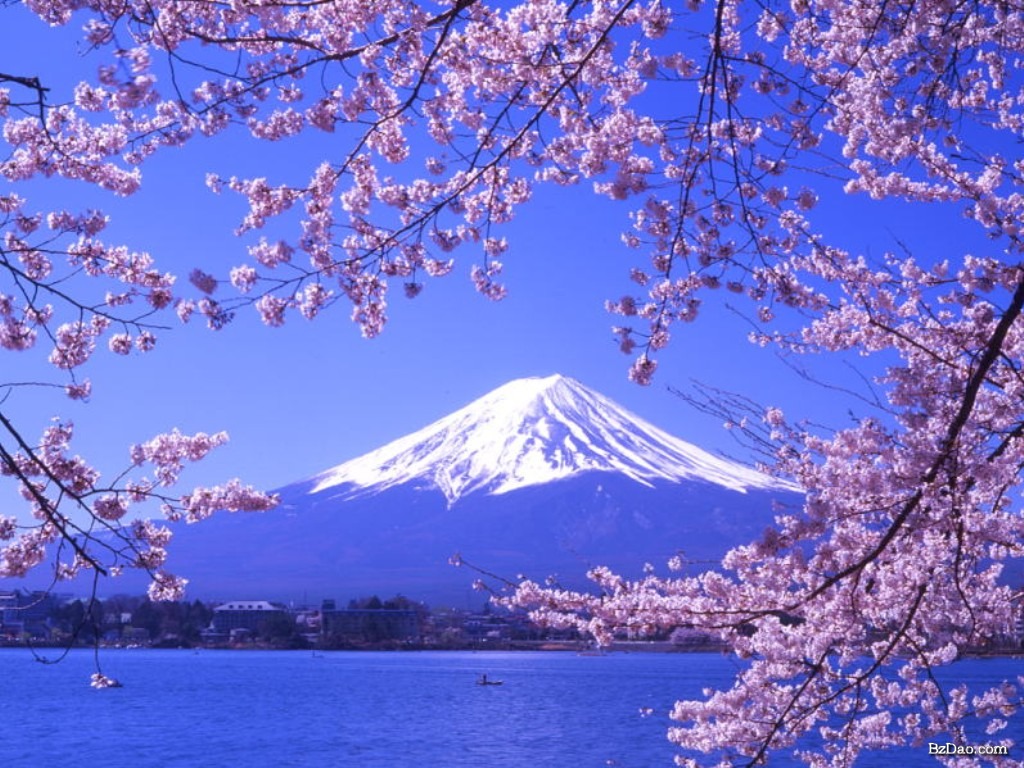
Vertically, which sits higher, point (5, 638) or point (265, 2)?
point (265, 2)

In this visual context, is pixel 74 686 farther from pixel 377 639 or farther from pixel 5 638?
pixel 5 638

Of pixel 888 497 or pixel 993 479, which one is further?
pixel 888 497

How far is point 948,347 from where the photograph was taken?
370 cm

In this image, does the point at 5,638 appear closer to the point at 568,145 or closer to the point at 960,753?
the point at 568,145

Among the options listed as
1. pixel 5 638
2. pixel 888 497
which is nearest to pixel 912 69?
pixel 888 497

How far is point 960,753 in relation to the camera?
4449 mm

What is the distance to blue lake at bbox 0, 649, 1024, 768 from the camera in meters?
24.0

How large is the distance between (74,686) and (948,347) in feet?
190

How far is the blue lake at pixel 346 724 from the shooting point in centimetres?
2398

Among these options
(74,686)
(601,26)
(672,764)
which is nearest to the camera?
(601,26)

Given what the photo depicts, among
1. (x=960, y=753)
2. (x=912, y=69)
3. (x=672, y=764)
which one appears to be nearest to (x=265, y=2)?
(x=912, y=69)

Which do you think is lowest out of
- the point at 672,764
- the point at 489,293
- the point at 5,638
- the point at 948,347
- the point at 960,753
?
the point at 672,764

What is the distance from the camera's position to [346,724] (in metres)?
31.7

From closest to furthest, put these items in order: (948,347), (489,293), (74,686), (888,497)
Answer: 1. (888,497)
2. (948,347)
3. (489,293)
4. (74,686)
